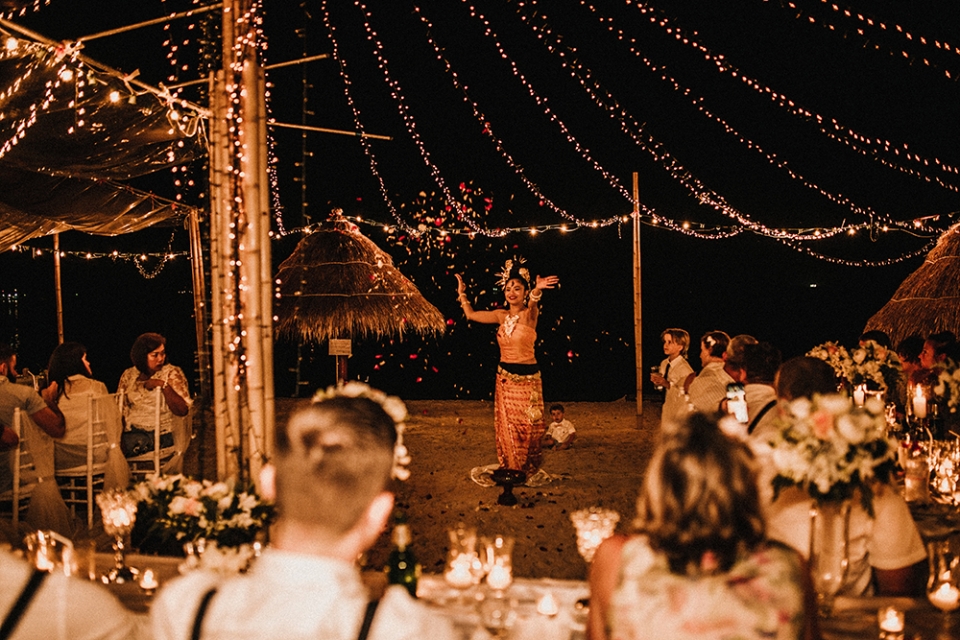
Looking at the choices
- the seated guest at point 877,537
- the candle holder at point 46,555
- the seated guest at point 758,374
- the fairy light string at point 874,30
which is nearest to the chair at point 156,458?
the candle holder at point 46,555

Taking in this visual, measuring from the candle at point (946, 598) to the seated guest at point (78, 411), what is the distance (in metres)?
5.59

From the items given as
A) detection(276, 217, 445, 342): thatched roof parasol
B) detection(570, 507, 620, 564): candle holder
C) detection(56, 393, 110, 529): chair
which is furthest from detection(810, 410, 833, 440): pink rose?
detection(276, 217, 445, 342): thatched roof parasol

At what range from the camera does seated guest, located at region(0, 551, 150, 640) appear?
1.36 m

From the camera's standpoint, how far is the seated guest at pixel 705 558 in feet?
4.99

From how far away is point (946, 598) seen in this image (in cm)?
233

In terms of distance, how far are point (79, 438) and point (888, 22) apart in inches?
266

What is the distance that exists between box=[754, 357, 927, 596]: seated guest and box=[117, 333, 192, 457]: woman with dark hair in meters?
5.14

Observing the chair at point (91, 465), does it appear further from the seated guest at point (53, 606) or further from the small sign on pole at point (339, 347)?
the small sign on pole at point (339, 347)

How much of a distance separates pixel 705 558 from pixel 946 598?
1.34 meters

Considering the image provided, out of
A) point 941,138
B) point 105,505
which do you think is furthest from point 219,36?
point 941,138

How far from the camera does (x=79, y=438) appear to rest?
5.77 meters

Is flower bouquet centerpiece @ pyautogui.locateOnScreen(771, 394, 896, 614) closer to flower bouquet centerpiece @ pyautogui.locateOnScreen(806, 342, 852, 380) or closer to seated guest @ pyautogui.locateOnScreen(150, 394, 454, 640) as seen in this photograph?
seated guest @ pyautogui.locateOnScreen(150, 394, 454, 640)

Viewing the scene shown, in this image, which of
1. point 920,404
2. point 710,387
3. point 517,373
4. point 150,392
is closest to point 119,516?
point 150,392

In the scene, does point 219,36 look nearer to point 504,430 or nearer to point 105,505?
point 105,505
